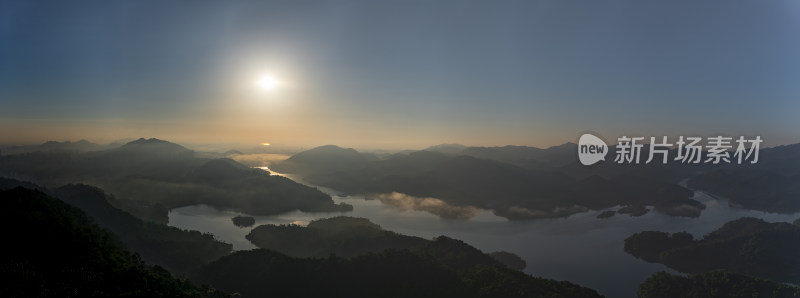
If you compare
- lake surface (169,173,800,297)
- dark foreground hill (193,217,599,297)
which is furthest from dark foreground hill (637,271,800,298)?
dark foreground hill (193,217,599,297)

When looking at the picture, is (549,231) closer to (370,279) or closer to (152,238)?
(370,279)

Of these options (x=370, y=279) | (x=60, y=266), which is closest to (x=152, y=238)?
(x=370, y=279)

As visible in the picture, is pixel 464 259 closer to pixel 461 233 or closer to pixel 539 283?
pixel 539 283

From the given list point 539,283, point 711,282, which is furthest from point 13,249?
point 711,282

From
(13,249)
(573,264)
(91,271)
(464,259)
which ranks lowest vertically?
(573,264)

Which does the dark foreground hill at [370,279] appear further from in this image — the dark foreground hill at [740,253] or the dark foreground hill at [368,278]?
the dark foreground hill at [740,253]
